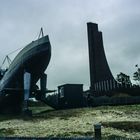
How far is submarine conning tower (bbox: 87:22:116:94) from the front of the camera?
87.4 meters

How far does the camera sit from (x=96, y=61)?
89625 millimetres

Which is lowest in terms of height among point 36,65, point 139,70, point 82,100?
point 82,100

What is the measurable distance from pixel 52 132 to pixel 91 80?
58.3m

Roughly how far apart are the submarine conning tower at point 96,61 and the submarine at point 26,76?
98.7ft

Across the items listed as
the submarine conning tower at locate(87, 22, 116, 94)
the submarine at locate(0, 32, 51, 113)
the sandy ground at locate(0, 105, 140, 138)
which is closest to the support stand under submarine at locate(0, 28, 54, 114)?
the submarine at locate(0, 32, 51, 113)

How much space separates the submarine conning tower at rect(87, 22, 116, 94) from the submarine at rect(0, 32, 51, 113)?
30076 mm

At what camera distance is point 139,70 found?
117 m

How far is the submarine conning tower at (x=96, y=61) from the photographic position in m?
87.4

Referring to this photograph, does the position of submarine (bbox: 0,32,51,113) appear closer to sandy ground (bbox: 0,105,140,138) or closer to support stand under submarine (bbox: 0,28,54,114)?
support stand under submarine (bbox: 0,28,54,114)

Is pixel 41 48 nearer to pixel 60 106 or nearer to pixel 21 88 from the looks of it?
pixel 21 88

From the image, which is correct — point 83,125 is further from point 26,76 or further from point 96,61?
point 96,61

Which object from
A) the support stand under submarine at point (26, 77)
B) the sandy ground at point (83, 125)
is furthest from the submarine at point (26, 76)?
the sandy ground at point (83, 125)

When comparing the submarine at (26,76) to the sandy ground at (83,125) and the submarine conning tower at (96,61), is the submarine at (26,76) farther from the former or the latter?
the submarine conning tower at (96,61)

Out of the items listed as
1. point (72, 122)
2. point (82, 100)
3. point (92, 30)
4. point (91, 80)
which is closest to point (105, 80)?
point (91, 80)
